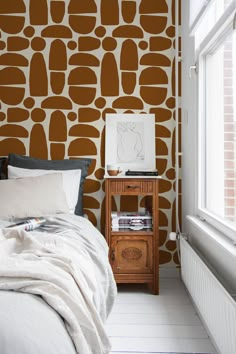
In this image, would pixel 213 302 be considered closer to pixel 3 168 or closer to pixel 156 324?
pixel 156 324

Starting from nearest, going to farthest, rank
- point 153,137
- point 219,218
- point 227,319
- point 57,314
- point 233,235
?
point 57,314 → point 227,319 → point 233,235 → point 219,218 → point 153,137

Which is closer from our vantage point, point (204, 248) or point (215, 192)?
point (204, 248)

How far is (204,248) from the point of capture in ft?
9.62

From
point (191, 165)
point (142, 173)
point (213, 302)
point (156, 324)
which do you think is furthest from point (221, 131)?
point (156, 324)

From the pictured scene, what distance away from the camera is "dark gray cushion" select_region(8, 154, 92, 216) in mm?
3604

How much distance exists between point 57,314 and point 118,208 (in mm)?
2533

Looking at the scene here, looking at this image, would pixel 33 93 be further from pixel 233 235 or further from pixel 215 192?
pixel 233 235

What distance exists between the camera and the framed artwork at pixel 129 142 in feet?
12.8

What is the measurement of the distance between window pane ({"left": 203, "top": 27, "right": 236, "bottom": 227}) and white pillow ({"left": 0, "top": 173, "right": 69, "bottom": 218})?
1.10 metres

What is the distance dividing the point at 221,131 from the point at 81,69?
156 cm

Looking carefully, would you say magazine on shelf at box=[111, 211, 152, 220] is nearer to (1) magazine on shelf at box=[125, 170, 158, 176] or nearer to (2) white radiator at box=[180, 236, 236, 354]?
(1) magazine on shelf at box=[125, 170, 158, 176]

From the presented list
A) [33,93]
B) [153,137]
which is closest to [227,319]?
[153,137]

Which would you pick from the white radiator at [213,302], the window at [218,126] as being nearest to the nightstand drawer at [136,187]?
the window at [218,126]

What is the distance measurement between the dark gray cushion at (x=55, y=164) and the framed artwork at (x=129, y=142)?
296 mm
